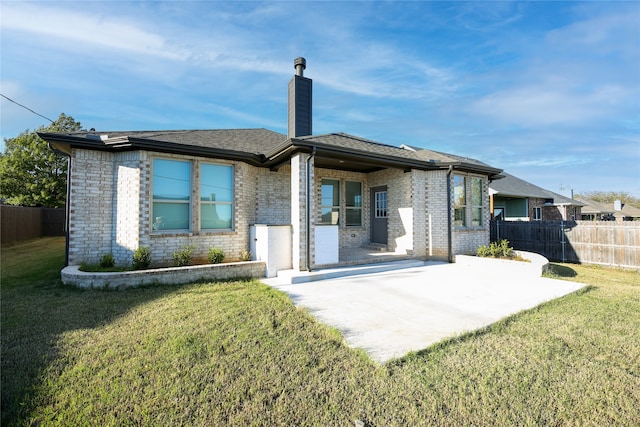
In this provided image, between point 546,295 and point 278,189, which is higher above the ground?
point 278,189

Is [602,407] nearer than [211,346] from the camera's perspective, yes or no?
Yes

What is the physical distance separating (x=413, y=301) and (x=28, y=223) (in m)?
19.8

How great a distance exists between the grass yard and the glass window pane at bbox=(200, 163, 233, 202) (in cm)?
338

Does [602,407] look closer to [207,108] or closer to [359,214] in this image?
[359,214]

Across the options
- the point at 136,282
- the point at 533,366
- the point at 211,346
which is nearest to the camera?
the point at 533,366

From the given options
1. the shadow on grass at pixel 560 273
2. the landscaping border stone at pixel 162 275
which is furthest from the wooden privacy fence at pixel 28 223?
the shadow on grass at pixel 560 273

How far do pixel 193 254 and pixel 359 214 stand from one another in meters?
5.83

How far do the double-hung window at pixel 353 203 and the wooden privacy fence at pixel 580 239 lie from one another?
682 centimetres

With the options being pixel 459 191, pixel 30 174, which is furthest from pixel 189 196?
pixel 30 174

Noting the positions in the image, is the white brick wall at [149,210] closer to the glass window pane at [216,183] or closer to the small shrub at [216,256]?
the glass window pane at [216,183]

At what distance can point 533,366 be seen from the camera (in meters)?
2.67

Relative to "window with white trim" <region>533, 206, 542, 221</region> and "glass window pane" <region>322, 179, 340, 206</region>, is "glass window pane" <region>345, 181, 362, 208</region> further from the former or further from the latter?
"window with white trim" <region>533, 206, 542, 221</region>

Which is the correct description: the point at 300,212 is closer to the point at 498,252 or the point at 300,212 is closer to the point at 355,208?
the point at 355,208

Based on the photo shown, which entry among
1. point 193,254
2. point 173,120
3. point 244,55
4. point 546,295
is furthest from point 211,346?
point 173,120
